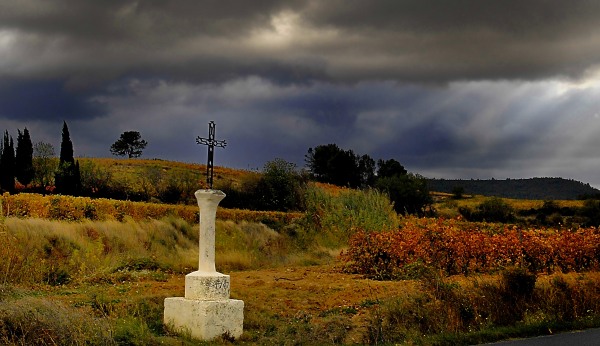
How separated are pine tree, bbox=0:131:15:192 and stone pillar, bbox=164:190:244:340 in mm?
34044

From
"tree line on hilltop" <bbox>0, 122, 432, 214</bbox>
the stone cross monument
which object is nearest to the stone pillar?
the stone cross monument

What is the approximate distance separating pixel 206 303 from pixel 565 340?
6.36 meters

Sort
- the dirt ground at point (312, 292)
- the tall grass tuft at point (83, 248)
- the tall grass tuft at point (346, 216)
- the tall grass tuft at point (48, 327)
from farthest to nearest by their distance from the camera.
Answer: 1. the tall grass tuft at point (346, 216)
2. the tall grass tuft at point (83, 248)
3. the dirt ground at point (312, 292)
4. the tall grass tuft at point (48, 327)

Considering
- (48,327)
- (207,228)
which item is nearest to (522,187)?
(207,228)

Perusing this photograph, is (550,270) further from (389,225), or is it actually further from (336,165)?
(336,165)

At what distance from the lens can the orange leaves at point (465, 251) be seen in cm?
2053

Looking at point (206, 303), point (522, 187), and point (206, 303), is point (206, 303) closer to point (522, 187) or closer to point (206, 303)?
point (206, 303)

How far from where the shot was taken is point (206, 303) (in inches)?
525

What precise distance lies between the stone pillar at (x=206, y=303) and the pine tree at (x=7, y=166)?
34.0m

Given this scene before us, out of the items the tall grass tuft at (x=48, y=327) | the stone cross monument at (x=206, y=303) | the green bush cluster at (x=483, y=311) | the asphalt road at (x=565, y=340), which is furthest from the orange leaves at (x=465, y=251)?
the tall grass tuft at (x=48, y=327)

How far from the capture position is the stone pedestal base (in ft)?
43.6

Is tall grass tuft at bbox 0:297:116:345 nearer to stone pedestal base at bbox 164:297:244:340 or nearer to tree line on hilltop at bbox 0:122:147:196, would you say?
stone pedestal base at bbox 164:297:244:340

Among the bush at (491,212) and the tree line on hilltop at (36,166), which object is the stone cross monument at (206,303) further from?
the bush at (491,212)

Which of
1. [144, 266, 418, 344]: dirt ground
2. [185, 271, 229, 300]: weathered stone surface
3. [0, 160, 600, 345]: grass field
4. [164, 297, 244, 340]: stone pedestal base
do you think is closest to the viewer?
[0, 160, 600, 345]: grass field
